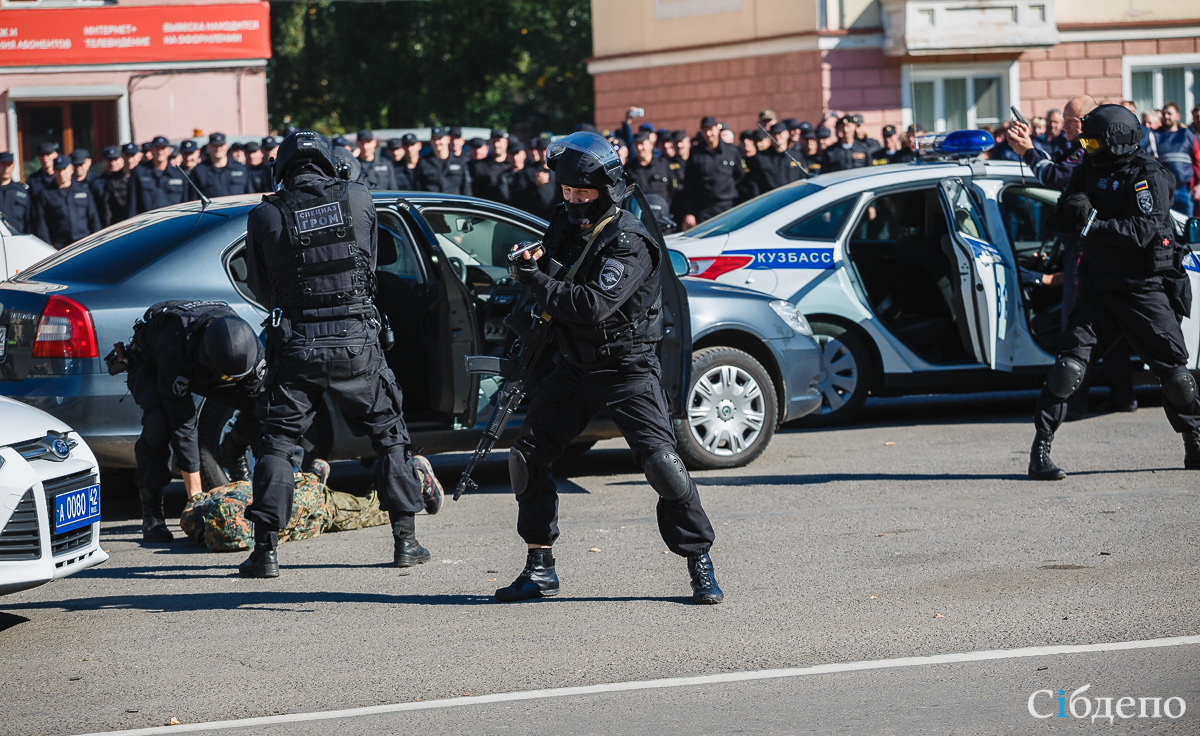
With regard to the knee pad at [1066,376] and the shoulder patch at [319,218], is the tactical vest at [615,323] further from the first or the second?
the knee pad at [1066,376]

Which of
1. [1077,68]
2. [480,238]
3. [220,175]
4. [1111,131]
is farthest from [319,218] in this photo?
[1077,68]

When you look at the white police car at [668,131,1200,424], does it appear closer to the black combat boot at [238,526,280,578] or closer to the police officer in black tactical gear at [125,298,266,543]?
the police officer in black tactical gear at [125,298,266,543]

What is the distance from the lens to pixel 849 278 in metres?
9.29

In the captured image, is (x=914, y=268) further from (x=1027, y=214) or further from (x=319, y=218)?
(x=319, y=218)

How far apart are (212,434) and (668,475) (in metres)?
2.74

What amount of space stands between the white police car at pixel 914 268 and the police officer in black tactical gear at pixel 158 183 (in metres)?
7.33

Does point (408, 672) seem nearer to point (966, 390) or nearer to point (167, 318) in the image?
point (167, 318)

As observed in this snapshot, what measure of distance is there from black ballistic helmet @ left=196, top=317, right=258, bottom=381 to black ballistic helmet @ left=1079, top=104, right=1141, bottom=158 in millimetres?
4357

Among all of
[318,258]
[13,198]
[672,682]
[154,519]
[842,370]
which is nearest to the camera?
[672,682]

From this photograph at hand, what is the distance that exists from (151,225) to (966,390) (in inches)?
214

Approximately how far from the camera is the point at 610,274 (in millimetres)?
5031

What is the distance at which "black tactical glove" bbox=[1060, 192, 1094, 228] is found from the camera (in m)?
7.22

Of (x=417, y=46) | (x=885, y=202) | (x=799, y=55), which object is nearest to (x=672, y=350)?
(x=885, y=202)

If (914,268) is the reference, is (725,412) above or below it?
below
